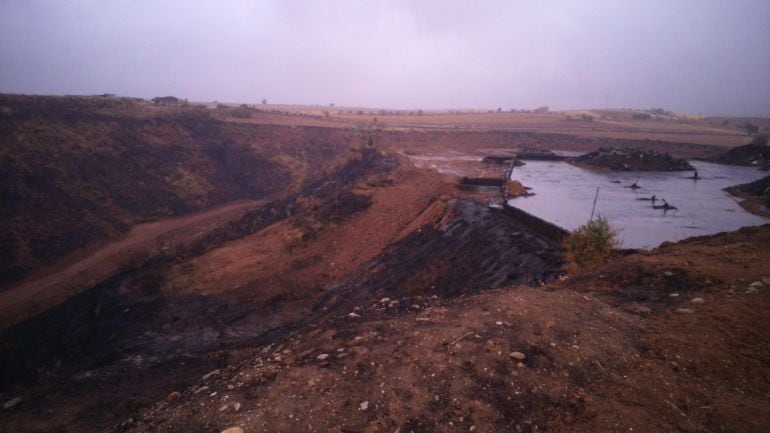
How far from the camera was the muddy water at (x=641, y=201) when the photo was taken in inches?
461

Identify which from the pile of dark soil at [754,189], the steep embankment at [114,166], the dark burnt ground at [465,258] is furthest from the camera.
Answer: the steep embankment at [114,166]

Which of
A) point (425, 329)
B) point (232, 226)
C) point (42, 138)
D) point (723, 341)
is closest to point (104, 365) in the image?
point (425, 329)

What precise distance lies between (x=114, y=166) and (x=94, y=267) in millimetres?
11646

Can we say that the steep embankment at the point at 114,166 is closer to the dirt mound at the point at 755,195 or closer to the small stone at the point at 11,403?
the small stone at the point at 11,403

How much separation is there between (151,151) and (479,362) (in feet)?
99.5

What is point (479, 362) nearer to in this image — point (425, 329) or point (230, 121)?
point (425, 329)

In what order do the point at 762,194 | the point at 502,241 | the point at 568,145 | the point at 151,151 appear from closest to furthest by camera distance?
the point at 502,241 → the point at 762,194 → the point at 151,151 → the point at 568,145

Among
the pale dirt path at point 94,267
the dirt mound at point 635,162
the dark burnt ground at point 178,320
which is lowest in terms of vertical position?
the pale dirt path at point 94,267

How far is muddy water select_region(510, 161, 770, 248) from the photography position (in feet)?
38.4

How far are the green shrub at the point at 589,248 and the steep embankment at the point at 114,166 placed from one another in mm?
19593

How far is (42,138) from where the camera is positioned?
23922mm

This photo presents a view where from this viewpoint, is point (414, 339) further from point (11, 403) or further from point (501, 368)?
point (11, 403)

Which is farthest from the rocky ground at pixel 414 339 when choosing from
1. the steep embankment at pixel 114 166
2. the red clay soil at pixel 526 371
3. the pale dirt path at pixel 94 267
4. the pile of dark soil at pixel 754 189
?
the pile of dark soil at pixel 754 189

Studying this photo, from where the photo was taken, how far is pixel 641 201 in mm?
15672
